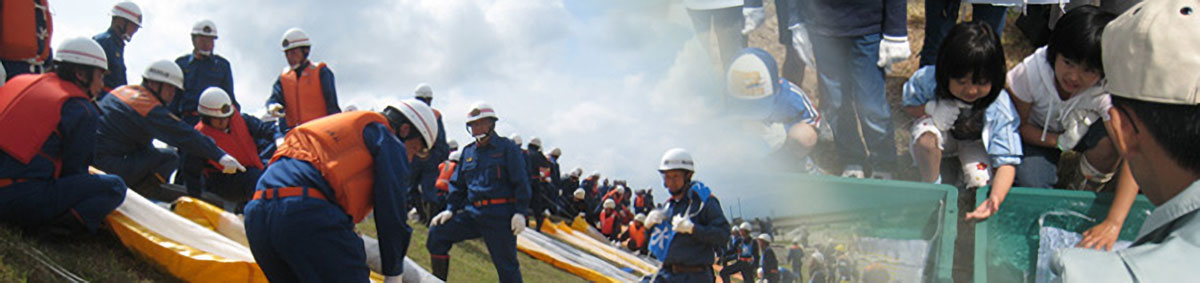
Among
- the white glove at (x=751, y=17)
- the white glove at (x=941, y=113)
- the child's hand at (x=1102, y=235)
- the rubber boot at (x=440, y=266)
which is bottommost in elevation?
the rubber boot at (x=440, y=266)

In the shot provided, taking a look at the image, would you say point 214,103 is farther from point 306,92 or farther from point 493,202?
point 493,202

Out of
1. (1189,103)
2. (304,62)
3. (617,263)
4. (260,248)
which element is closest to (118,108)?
(304,62)

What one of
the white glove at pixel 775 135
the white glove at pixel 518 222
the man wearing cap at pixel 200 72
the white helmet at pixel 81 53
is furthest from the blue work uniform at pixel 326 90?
the white glove at pixel 775 135

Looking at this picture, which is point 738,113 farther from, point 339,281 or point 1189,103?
point 339,281

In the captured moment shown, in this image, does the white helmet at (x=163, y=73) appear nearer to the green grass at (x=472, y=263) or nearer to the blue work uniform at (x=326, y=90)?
the blue work uniform at (x=326, y=90)

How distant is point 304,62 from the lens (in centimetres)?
827

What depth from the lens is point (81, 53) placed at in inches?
220

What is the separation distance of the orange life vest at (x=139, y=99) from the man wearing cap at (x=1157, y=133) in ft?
22.5

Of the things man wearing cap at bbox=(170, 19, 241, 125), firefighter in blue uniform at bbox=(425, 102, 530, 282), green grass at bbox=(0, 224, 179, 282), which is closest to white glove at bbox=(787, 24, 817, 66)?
green grass at bbox=(0, 224, 179, 282)

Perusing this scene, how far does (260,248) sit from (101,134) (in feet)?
12.0

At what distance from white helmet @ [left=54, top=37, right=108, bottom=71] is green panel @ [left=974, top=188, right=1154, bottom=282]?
17.0 ft

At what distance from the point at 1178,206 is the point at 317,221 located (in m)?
3.37

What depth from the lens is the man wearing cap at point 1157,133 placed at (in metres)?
1.42

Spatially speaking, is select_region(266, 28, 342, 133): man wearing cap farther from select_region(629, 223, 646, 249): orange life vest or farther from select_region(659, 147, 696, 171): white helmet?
select_region(629, 223, 646, 249): orange life vest
